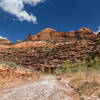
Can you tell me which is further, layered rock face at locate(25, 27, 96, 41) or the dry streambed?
layered rock face at locate(25, 27, 96, 41)

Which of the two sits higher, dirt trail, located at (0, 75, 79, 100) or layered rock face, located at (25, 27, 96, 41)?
layered rock face, located at (25, 27, 96, 41)

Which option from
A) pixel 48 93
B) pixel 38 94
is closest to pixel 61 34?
pixel 48 93

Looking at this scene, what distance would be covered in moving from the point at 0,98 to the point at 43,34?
229 ft

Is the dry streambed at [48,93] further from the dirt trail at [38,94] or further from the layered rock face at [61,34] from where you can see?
the layered rock face at [61,34]

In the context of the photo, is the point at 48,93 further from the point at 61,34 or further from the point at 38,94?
the point at 61,34

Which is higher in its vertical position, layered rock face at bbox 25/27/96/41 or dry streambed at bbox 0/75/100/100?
layered rock face at bbox 25/27/96/41

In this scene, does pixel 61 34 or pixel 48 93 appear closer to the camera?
pixel 48 93

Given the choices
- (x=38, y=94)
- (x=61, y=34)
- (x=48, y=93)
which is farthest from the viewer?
(x=61, y=34)

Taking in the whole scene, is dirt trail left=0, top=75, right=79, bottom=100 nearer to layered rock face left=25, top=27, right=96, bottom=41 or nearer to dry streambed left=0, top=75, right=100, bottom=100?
dry streambed left=0, top=75, right=100, bottom=100

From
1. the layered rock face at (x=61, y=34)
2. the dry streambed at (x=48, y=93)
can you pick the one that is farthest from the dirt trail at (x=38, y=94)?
the layered rock face at (x=61, y=34)

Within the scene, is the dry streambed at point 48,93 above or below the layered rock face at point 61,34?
below

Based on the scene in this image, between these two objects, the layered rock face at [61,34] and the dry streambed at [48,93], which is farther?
the layered rock face at [61,34]

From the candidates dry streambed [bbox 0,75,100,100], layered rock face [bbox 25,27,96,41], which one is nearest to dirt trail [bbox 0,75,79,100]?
dry streambed [bbox 0,75,100,100]

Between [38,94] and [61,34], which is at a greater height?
[61,34]
